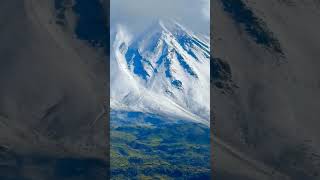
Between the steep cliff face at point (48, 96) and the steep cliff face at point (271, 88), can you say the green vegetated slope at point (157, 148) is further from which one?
the steep cliff face at point (48, 96)

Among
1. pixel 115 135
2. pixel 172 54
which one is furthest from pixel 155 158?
pixel 172 54

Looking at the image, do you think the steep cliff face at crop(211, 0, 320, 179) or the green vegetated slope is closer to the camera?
the steep cliff face at crop(211, 0, 320, 179)

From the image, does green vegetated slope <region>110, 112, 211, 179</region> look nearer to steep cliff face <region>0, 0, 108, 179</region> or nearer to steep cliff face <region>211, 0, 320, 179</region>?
steep cliff face <region>211, 0, 320, 179</region>

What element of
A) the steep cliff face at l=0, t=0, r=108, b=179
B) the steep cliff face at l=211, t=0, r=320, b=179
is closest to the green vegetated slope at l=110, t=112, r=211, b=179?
the steep cliff face at l=211, t=0, r=320, b=179

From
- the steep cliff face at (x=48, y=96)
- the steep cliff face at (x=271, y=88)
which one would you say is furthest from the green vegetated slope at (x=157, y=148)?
the steep cliff face at (x=48, y=96)

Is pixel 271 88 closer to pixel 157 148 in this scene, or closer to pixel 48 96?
pixel 48 96

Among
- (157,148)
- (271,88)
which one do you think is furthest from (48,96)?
(157,148)
